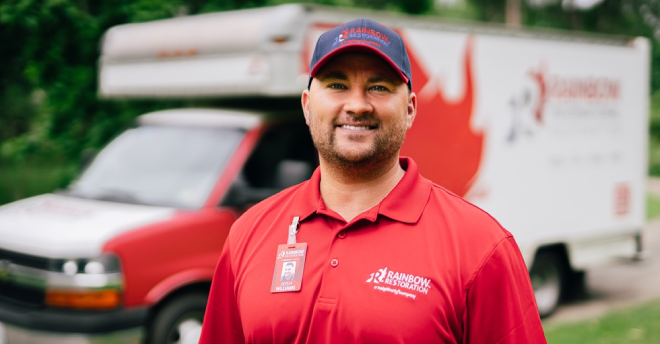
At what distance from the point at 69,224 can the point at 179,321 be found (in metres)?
1.06

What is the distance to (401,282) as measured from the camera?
203 cm

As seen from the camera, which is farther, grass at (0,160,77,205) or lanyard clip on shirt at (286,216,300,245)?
grass at (0,160,77,205)

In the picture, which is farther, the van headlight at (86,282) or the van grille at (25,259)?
the van grille at (25,259)

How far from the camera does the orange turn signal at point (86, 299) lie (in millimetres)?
4906

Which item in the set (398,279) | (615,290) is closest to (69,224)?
(398,279)

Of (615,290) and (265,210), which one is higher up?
(265,210)

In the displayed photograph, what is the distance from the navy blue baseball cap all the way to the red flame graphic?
3.61 metres

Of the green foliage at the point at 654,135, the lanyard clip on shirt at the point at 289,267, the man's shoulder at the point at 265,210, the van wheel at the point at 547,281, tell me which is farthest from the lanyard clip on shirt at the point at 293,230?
the green foliage at the point at 654,135

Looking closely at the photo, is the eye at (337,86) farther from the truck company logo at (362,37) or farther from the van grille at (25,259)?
the van grille at (25,259)

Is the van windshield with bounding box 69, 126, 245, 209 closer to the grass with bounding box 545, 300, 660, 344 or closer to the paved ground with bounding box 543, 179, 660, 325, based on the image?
the grass with bounding box 545, 300, 660, 344

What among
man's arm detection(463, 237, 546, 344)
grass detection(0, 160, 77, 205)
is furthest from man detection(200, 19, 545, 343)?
grass detection(0, 160, 77, 205)

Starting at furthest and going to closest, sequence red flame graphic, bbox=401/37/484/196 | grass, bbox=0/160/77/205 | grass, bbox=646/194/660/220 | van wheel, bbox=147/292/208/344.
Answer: grass, bbox=646/194/660/220 < grass, bbox=0/160/77/205 < red flame graphic, bbox=401/37/484/196 < van wheel, bbox=147/292/208/344

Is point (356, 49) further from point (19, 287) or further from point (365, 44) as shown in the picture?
point (19, 287)

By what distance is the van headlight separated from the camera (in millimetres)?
4875
